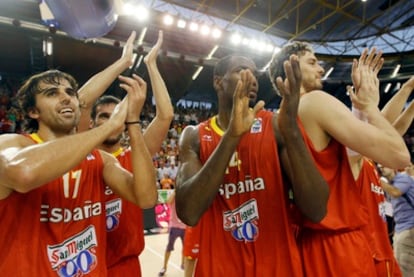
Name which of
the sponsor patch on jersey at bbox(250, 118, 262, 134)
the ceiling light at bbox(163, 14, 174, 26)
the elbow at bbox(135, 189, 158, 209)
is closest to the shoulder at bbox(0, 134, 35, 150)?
the elbow at bbox(135, 189, 158, 209)

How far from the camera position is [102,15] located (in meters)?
2.24

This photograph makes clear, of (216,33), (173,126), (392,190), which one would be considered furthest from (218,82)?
(173,126)

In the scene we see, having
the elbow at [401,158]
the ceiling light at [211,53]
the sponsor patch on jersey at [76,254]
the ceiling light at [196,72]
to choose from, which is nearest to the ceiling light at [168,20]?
the ceiling light at [211,53]

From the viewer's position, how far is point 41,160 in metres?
1.41

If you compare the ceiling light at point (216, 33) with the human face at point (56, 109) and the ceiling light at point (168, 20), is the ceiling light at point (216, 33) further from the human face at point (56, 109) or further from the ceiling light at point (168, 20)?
the human face at point (56, 109)

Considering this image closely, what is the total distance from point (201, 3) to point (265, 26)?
10.6 ft

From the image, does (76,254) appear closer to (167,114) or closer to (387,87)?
(167,114)

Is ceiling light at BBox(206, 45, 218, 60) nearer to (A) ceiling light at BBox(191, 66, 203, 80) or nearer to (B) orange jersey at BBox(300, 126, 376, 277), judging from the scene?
(A) ceiling light at BBox(191, 66, 203, 80)

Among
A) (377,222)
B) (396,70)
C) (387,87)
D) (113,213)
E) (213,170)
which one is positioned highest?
(396,70)

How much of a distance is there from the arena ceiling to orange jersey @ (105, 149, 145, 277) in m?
9.69

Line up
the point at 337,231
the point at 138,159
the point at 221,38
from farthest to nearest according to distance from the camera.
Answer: the point at 221,38
the point at 138,159
the point at 337,231

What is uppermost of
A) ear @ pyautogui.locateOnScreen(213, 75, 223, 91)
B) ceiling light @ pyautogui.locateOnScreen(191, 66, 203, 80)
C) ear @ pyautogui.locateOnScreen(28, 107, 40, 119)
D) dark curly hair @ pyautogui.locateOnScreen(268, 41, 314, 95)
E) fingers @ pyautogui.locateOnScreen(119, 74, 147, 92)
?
ceiling light @ pyautogui.locateOnScreen(191, 66, 203, 80)

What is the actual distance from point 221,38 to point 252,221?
42.0 ft

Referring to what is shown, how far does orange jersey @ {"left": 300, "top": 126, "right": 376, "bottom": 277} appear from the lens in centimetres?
171
